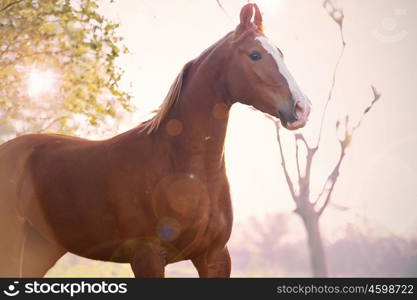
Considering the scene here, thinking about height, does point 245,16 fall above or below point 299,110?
above

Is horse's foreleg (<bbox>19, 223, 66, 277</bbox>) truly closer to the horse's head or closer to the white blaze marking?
the horse's head

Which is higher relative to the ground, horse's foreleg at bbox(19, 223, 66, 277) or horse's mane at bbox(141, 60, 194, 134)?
horse's mane at bbox(141, 60, 194, 134)

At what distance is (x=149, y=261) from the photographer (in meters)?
4.26

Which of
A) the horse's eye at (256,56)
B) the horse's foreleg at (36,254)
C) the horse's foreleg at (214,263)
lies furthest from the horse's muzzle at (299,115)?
the horse's foreleg at (36,254)

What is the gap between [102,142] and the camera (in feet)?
16.6

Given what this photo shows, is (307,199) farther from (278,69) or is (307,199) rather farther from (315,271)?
(278,69)

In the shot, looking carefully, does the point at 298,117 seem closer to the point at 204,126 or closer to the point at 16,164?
the point at 204,126

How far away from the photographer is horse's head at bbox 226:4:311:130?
411cm

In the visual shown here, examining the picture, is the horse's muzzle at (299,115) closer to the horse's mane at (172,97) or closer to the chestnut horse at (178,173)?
the chestnut horse at (178,173)

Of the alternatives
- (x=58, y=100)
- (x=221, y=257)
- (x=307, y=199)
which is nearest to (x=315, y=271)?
(x=307, y=199)

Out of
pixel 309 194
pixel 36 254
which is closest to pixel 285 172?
pixel 309 194

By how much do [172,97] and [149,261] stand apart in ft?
4.79

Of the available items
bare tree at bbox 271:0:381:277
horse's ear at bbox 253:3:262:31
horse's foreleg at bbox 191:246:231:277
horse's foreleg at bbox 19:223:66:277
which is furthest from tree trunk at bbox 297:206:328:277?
horse's ear at bbox 253:3:262:31

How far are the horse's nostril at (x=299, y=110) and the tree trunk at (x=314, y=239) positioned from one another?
13410mm
